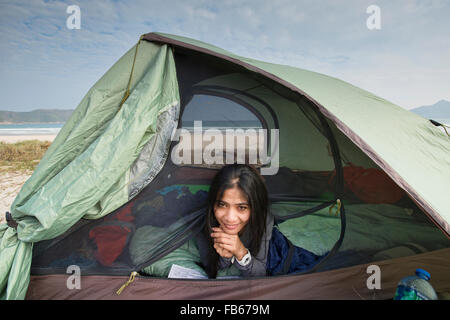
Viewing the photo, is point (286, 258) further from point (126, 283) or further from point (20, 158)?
point (20, 158)

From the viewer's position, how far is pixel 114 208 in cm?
139

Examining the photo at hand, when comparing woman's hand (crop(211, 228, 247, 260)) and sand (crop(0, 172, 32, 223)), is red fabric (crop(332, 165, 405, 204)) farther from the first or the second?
sand (crop(0, 172, 32, 223))

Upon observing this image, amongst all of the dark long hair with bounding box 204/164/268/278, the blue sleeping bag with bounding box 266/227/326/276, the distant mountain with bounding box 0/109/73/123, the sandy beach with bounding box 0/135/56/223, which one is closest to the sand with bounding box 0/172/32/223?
the sandy beach with bounding box 0/135/56/223

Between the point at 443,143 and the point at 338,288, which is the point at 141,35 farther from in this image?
the point at 443,143

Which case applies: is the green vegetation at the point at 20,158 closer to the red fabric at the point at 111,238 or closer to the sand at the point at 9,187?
the sand at the point at 9,187

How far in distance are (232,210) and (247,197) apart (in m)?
0.11

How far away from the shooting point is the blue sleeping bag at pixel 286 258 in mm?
1416

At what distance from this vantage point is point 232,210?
1.30 m

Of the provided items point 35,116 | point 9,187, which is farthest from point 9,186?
point 35,116

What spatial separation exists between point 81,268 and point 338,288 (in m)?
1.47

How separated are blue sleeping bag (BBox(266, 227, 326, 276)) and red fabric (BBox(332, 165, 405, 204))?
77 centimetres

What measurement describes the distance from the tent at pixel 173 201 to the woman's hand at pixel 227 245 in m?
0.15
